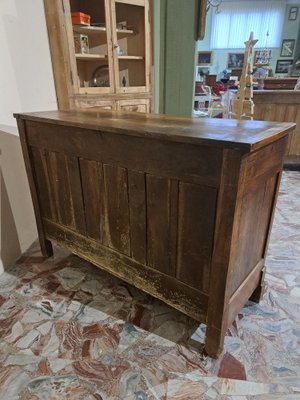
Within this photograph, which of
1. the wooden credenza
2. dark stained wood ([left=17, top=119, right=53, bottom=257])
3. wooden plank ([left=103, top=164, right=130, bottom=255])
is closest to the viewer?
wooden plank ([left=103, top=164, right=130, bottom=255])

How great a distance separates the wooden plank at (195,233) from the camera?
0.98 m

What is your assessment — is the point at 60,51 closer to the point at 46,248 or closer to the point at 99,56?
the point at 99,56

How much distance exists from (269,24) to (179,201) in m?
9.65

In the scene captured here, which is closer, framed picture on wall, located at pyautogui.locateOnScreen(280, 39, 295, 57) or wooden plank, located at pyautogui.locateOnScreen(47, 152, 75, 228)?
wooden plank, located at pyautogui.locateOnScreen(47, 152, 75, 228)

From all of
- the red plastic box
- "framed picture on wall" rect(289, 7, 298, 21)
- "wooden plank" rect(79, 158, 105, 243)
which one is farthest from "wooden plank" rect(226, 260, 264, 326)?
"framed picture on wall" rect(289, 7, 298, 21)

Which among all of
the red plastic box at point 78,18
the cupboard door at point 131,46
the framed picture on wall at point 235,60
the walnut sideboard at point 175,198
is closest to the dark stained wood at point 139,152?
the walnut sideboard at point 175,198

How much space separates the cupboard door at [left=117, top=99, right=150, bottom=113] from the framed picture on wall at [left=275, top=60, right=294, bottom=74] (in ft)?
26.3

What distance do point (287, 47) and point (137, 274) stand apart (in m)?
9.73

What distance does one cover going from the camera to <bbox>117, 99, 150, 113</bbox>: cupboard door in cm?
245

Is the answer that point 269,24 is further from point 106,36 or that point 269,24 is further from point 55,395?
point 55,395

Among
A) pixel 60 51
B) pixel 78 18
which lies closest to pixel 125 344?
pixel 60 51

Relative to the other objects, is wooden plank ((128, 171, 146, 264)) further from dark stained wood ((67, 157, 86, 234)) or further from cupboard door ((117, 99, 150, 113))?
cupboard door ((117, 99, 150, 113))

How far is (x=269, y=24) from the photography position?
8.37m

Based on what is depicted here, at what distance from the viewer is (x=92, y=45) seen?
2346 millimetres
